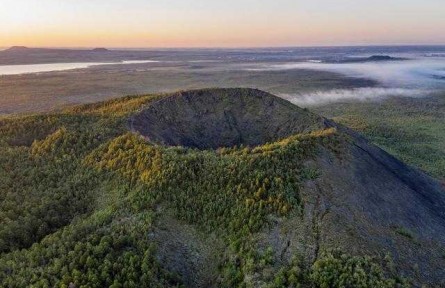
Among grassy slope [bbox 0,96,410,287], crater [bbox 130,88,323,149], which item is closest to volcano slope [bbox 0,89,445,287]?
grassy slope [bbox 0,96,410,287]

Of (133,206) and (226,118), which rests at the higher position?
(226,118)

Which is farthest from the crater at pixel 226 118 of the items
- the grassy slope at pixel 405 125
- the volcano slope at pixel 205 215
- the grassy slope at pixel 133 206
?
the grassy slope at pixel 405 125

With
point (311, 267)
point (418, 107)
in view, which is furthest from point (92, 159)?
point (418, 107)

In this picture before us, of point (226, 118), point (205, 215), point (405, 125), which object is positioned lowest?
point (405, 125)

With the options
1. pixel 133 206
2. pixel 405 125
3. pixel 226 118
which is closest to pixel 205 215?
pixel 133 206

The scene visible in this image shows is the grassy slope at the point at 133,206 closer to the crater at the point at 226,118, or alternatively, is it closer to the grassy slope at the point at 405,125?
the crater at the point at 226,118

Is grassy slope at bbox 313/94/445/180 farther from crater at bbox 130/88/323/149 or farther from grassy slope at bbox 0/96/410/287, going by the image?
grassy slope at bbox 0/96/410/287

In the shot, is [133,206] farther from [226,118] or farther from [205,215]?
[226,118]
